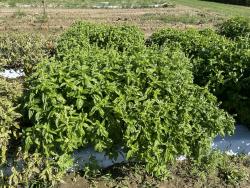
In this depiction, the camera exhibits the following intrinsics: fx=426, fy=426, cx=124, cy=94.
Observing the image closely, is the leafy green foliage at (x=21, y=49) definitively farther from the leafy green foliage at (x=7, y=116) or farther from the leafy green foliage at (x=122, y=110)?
the leafy green foliage at (x=122, y=110)

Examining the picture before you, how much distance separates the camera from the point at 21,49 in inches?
292

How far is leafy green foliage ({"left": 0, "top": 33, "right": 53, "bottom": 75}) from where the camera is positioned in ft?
23.6

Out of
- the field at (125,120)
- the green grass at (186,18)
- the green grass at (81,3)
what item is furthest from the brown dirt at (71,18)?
the field at (125,120)

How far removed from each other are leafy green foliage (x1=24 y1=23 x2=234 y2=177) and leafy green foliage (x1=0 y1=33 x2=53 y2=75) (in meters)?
2.81

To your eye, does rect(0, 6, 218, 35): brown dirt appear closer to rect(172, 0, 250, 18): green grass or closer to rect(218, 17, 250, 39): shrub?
rect(172, 0, 250, 18): green grass

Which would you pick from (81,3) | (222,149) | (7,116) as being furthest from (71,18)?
(7,116)

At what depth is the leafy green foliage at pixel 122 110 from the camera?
395 centimetres

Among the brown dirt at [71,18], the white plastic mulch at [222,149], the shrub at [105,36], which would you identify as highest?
the shrub at [105,36]

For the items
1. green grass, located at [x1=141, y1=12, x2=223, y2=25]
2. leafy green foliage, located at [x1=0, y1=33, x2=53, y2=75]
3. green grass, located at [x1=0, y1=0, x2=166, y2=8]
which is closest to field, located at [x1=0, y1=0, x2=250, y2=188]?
leafy green foliage, located at [x1=0, y1=33, x2=53, y2=75]

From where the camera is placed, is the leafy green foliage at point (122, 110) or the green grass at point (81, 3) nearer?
the leafy green foliage at point (122, 110)

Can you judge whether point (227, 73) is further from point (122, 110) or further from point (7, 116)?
point (7, 116)

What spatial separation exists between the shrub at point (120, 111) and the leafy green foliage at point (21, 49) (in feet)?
9.25

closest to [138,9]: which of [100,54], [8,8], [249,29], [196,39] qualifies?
[8,8]

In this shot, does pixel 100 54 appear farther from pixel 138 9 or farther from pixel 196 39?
pixel 138 9
